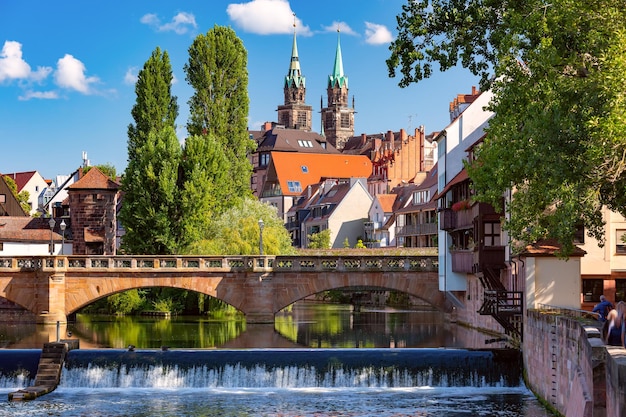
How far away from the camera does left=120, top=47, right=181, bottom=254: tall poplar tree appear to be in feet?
251

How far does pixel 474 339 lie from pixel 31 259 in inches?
1049

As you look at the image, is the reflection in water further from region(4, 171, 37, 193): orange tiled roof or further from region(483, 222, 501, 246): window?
region(4, 171, 37, 193): orange tiled roof

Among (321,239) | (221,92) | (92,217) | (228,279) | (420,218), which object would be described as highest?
(221,92)

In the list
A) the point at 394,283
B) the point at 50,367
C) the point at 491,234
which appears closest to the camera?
the point at 50,367

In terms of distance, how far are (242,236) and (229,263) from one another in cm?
1213

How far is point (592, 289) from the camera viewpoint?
4466cm

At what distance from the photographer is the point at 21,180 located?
6462 inches

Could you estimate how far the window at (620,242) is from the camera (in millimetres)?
44219

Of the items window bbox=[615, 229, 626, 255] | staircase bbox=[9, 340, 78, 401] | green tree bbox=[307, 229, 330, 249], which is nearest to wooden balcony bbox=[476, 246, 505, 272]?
window bbox=[615, 229, 626, 255]

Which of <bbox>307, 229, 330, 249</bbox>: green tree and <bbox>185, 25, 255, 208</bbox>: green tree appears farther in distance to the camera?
<bbox>307, 229, 330, 249</bbox>: green tree

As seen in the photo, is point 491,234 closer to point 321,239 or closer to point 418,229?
point 418,229

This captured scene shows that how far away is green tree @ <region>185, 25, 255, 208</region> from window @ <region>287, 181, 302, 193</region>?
7698 cm

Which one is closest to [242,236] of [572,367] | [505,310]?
[505,310]

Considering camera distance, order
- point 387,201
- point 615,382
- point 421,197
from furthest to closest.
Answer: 1. point 387,201
2. point 421,197
3. point 615,382
